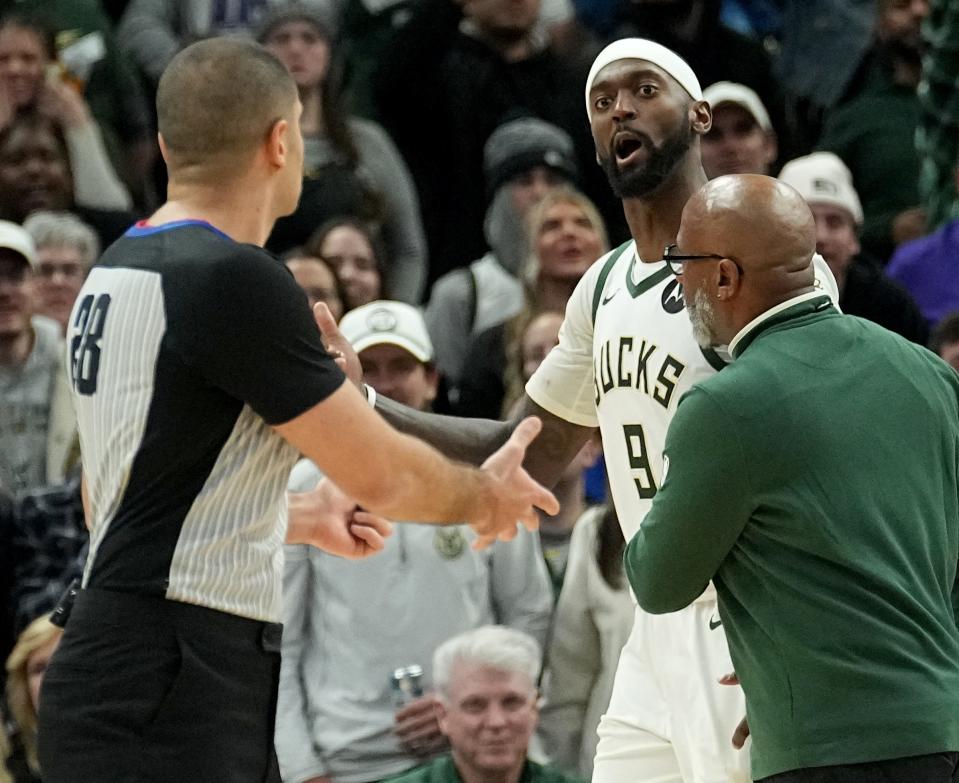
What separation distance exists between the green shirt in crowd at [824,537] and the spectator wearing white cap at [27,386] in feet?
13.9

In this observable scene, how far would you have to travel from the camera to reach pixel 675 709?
4898 mm

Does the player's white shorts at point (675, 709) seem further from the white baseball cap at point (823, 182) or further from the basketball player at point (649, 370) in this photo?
the white baseball cap at point (823, 182)

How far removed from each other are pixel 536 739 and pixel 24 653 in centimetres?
184

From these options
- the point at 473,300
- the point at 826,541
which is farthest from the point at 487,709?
the point at 473,300

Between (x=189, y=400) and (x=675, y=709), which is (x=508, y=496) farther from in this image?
(x=189, y=400)

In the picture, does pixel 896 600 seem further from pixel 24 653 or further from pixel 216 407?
pixel 24 653

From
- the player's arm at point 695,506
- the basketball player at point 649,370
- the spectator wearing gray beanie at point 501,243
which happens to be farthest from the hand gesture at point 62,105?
the player's arm at point 695,506

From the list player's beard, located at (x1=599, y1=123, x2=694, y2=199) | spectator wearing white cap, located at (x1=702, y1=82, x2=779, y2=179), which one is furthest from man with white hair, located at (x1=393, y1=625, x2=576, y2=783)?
spectator wearing white cap, located at (x1=702, y1=82, x2=779, y2=179)

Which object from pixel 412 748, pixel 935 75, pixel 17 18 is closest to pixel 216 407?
pixel 412 748

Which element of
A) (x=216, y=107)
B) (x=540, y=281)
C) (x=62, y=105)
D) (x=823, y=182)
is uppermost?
(x=62, y=105)

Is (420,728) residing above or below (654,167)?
below

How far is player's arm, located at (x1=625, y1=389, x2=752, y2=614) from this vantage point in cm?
408

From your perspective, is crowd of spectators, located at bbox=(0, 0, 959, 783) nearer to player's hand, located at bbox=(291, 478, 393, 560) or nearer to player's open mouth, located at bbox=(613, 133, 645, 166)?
player's hand, located at bbox=(291, 478, 393, 560)

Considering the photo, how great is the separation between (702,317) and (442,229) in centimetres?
603
